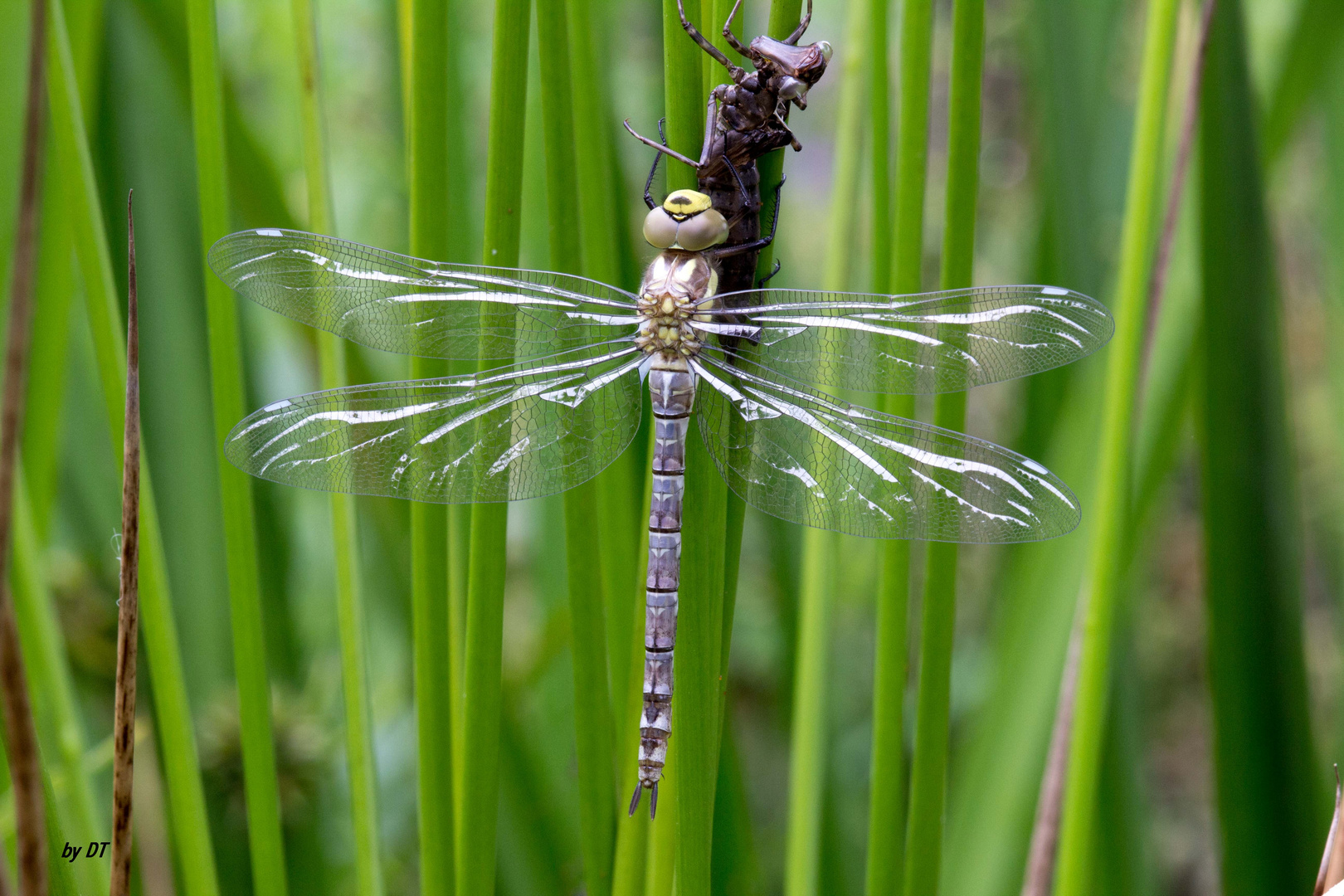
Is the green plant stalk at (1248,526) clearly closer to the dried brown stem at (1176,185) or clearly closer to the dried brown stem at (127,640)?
the dried brown stem at (1176,185)

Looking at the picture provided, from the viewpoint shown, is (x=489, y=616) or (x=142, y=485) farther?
(x=142, y=485)

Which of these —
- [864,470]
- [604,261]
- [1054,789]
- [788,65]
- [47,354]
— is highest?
[788,65]

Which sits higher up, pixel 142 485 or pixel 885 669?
pixel 142 485

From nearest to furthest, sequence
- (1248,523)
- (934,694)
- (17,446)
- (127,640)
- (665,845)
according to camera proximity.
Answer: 1. (17,446)
2. (127,640)
3. (665,845)
4. (934,694)
5. (1248,523)

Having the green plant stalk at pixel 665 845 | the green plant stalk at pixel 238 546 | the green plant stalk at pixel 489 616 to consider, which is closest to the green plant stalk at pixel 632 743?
the green plant stalk at pixel 665 845

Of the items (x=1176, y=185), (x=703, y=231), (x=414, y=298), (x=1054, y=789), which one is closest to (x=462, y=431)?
(x=414, y=298)

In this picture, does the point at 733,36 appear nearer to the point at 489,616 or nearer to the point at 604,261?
the point at 604,261
